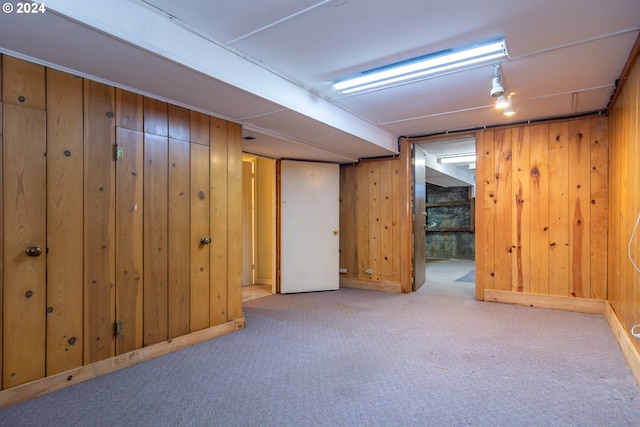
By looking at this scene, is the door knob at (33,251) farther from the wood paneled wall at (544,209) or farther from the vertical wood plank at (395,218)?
the wood paneled wall at (544,209)

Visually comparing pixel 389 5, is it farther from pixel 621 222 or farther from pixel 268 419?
pixel 621 222

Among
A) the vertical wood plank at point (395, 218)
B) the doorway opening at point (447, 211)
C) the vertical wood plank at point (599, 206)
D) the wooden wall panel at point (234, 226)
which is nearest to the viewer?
the wooden wall panel at point (234, 226)

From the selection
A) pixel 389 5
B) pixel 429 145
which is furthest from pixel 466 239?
pixel 389 5

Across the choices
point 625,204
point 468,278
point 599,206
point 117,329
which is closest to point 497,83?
point 625,204

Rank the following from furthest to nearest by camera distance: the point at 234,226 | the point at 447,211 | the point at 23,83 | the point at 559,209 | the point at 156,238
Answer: the point at 447,211
the point at 559,209
the point at 234,226
the point at 156,238
the point at 23,83

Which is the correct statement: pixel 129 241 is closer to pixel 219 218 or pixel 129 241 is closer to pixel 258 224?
pixel 219 218

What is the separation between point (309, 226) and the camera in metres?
5.11

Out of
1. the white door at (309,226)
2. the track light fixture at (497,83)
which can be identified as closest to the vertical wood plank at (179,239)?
the white door at (309,226)

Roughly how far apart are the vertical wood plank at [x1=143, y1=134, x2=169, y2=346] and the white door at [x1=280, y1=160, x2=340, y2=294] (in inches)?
92.2

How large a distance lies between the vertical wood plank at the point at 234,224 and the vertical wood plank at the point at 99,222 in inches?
40.0

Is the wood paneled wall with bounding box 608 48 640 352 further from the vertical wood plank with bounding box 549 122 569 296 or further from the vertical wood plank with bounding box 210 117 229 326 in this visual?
the vertical wood plank with bounding box 210 117 229 326

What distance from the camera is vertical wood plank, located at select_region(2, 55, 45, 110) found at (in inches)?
76.0

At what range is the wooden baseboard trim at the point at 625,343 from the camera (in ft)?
7.14

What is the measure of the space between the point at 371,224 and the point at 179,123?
10.5 ft
